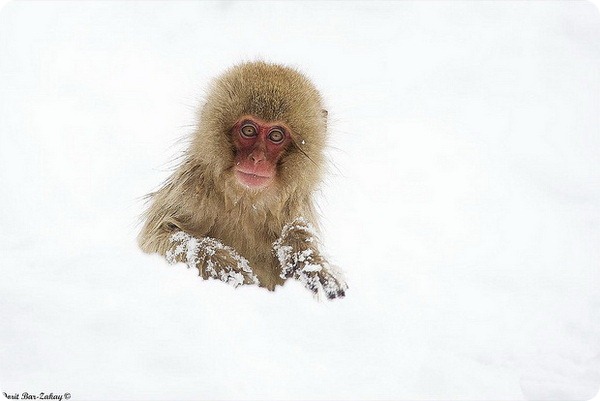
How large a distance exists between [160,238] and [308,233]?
97 cm

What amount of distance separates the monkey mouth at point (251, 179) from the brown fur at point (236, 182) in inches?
7.3

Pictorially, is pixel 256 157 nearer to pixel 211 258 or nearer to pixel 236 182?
pixel 236 182

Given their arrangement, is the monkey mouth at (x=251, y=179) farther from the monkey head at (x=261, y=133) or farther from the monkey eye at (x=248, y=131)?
the monkey eye at (x=248, y=131)

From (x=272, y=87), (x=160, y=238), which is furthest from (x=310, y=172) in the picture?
(x=160, y=238)

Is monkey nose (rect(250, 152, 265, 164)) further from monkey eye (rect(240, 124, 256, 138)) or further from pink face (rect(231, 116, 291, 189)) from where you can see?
monkey eye (rect(240, 124, 256, 138))

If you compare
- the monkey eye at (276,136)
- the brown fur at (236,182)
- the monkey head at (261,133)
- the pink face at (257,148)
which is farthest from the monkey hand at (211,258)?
the monkey eye at (276,136)

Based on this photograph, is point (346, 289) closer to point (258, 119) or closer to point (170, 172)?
point (258, 119)

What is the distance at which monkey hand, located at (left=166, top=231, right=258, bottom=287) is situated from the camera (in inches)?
201

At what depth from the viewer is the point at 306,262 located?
5180 mm

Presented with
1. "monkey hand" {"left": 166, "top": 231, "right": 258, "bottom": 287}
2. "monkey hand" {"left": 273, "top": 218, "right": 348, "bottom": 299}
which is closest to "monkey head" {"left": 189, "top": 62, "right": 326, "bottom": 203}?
"monkey hand" {"left": 273, "top": 218, "right": 348, "bottom": 299}

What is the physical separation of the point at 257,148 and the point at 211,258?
0.75 metres

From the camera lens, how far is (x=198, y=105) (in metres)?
5.59

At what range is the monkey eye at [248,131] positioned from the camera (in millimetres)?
5098

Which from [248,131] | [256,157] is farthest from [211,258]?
[248,131]
